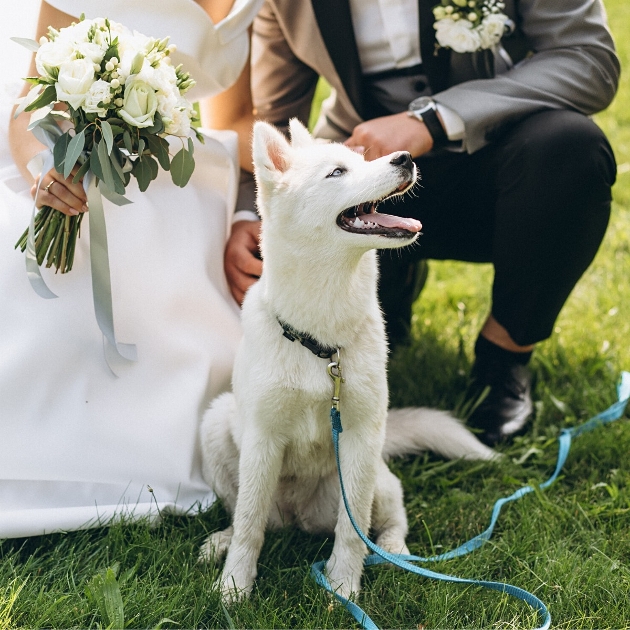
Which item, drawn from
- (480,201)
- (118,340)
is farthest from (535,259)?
(118,340)

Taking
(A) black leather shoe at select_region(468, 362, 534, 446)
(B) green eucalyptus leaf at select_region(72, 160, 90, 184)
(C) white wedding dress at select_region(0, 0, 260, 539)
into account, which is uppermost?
(B) green eucalyptus leaf at select_region(72, 160, 90, 184)

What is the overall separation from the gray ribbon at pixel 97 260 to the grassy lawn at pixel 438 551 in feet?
1.74

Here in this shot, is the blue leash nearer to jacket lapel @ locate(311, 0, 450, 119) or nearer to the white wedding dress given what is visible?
the white wedding dress

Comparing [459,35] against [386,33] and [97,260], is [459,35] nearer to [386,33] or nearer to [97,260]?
[386,33]

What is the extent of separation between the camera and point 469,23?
8.28 ft

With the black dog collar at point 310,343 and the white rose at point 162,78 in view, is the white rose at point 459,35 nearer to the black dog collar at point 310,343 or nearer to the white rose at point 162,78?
the white rose at point 162,78

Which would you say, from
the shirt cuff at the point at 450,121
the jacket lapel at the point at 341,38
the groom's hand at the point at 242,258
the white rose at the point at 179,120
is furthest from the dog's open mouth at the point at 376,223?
the jacket lapel at the point at 341,38

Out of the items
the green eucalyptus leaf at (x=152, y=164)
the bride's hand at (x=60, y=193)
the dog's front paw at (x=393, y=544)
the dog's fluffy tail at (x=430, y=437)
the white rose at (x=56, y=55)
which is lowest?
the dog's fluffy tail at (x=430, y=437)

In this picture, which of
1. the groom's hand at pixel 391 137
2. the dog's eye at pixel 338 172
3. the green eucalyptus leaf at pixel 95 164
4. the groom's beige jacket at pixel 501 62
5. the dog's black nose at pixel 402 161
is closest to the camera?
the dog's black nose at pixel 402 161

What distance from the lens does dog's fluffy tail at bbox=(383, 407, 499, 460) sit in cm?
257

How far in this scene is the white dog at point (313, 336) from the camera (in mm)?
1846

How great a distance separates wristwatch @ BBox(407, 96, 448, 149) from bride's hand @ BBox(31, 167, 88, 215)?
1.18 metres

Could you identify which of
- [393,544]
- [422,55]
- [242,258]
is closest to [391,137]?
[422,55]

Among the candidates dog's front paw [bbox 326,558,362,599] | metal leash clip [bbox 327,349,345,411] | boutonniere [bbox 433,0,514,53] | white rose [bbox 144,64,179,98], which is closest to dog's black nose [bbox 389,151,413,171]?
metal leash clip [bbox 327,349,345,411]
